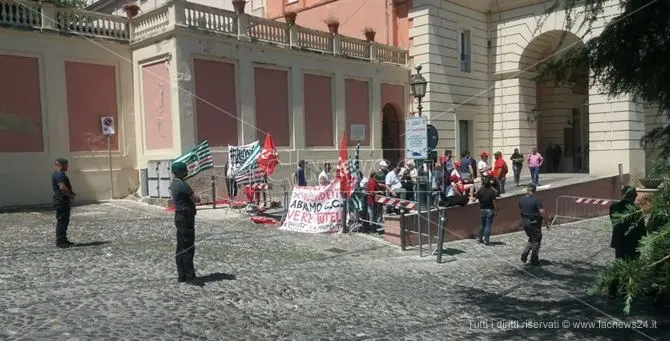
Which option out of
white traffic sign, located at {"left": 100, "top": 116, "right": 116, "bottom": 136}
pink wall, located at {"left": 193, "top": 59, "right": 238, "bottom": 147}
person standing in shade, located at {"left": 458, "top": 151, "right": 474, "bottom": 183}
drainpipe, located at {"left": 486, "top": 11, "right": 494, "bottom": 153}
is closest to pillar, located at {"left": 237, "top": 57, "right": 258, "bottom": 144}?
pink wall, located at {"left": 193, "top": 59, "right": 238, "bottom": 147}

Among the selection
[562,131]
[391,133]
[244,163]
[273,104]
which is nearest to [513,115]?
[562,131]

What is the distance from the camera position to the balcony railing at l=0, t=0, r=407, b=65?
17141mm

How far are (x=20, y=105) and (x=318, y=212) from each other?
969 cm

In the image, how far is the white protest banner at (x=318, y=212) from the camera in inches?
563

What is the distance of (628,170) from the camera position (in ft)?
80.7

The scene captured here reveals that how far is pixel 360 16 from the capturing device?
27.7 meters

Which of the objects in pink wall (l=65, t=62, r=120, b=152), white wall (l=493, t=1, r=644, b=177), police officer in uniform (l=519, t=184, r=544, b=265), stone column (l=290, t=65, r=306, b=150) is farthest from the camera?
white wall (l=493, t=1, r=644, b=177)

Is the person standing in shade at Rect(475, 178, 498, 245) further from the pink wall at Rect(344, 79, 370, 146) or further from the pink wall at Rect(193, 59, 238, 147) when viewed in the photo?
the pink wall at Rect(344, 79, 370, 146)

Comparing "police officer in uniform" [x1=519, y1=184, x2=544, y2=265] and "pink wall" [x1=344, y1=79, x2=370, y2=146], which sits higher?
"pink wall" [x1=344, y1=79, x2=370, y2=146]

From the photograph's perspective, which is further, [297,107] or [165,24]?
[297,107]

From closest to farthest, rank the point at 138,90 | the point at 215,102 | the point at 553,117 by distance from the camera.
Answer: the point at 215,102, the point at 138,90, the point at 553,117

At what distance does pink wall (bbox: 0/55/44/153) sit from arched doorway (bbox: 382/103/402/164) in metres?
14.1

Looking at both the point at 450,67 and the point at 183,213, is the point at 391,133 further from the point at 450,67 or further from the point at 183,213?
the point at 183,213
